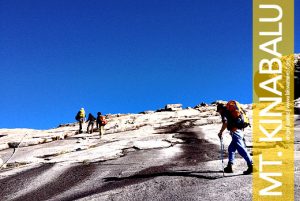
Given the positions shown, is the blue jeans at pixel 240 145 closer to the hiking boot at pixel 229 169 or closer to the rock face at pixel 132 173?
the hiking boot at pixel 229 169

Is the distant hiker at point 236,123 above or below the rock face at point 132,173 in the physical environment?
above

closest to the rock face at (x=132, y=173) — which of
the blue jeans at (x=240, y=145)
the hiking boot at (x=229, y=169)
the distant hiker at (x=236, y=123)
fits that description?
the hiking boot at (x=229, y=169)

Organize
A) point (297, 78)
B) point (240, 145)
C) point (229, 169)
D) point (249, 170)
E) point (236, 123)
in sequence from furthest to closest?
point (297, 78) < point (229, 169) < point (236, 123) < point (240, 145) < point (249, 170)

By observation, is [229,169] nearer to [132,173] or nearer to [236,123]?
[236,123]

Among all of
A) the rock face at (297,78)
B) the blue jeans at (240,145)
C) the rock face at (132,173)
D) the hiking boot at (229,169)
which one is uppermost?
the rock face at (297,78)

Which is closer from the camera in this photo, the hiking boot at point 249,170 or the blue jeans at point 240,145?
the hiking boot at point 249,170

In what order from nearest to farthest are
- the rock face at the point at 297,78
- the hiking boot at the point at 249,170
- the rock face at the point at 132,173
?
the rock face at the point at 132,173 → the hiking boot at the point at 249,170 → the rock face at the point at 297,78

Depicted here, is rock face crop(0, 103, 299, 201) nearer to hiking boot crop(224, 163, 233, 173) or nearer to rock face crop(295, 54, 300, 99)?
hiking boot crop(224, 163, 233, 173)

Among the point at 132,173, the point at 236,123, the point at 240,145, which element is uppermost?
the point at 236,123

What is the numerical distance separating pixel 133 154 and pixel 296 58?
185 feet

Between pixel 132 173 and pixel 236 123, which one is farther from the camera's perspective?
pixel 132 173

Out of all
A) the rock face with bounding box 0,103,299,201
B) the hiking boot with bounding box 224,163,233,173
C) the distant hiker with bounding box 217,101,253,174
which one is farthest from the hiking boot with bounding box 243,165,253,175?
the hiking boot with bounding box 224,163,233,173

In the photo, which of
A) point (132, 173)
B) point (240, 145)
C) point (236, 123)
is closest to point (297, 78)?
point (132, 173)

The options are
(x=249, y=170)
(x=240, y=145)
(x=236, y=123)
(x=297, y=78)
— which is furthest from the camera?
(x=297, y=78)
